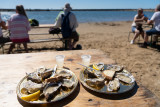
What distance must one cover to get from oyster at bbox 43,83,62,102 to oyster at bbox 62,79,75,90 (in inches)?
1.9

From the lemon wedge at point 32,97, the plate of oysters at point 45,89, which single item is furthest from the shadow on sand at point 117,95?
the lemon wedge at point 32,97

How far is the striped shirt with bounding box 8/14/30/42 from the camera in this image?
12.0ft

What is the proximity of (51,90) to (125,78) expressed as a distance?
2.55 feet

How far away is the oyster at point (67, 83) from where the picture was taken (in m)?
1.14

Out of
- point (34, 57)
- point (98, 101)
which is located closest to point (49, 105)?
point (98, 101)

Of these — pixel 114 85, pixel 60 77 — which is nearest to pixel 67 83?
pixel 60 77

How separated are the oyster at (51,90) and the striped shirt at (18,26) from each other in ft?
10.5

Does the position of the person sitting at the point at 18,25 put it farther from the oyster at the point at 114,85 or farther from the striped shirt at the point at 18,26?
the oyster at the point at 114,85

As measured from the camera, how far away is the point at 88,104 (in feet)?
3.29

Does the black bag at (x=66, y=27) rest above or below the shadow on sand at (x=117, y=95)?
above

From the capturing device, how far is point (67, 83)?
1.19 m

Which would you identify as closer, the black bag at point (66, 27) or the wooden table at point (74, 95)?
the wooden table at point (74, 95)

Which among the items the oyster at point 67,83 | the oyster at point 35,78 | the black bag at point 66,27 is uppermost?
the black bag at point 66,27

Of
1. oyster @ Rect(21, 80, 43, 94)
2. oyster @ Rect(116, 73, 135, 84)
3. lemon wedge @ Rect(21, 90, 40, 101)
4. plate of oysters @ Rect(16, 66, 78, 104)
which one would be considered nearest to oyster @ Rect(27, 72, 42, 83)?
plate of oysters @ Rect(16, 66, 78, 104)
